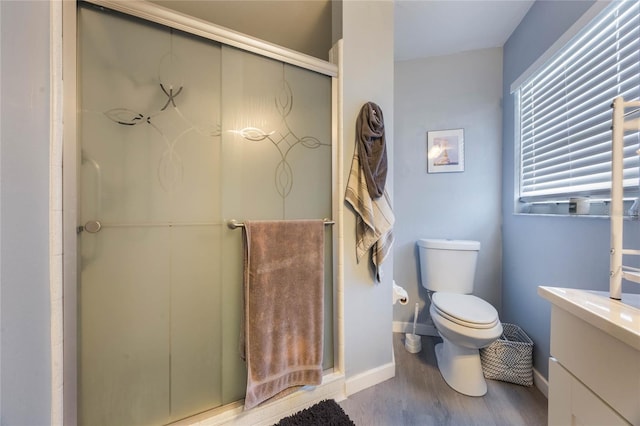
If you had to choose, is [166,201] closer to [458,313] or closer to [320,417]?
[320,417]

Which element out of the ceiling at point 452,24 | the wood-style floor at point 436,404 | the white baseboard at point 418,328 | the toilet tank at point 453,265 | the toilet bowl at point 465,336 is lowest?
the wood-style floor at point 436,404

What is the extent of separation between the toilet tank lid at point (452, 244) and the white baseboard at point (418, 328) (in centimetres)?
71

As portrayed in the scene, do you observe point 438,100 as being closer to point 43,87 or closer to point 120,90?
point 120,90

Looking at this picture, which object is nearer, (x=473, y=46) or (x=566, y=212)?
(x=566, y=212)

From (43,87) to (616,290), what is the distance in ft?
5.70

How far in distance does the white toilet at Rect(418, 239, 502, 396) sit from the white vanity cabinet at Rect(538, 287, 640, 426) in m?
0.63

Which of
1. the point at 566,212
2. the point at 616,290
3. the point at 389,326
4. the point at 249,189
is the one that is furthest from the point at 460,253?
the point at 249,189

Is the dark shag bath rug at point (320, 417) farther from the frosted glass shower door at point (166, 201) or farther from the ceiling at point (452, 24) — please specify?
the ceiling at point (452, 24)

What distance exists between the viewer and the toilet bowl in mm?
1264

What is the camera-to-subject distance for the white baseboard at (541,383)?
4.33ft

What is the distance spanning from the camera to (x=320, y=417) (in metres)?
1.15

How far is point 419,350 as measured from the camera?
5.91ft

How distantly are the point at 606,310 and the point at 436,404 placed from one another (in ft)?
3.57

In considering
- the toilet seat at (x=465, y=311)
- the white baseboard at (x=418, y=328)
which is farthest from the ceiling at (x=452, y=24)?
the white baseboard at (x=418, y=328)
